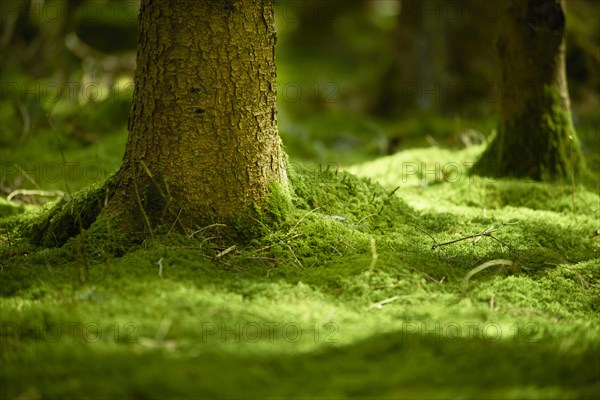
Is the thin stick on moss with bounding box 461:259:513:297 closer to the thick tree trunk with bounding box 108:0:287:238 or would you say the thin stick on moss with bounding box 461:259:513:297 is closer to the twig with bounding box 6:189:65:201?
the thick tree trunk with bounding box 108:0:287:238

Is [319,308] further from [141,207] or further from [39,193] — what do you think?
[39,193]

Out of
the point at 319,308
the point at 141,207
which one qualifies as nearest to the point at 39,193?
the point at 141,207

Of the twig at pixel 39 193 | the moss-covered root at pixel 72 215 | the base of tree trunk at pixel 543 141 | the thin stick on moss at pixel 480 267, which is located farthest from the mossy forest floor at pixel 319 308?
the base of tree trunk at pixel 543 141

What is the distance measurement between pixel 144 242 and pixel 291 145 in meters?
5.14

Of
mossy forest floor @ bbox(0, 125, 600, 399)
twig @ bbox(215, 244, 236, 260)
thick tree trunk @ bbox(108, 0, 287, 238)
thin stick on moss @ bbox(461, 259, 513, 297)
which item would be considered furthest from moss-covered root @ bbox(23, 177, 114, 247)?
thin stick on moss @ bbox(461, 259, 513, 297)

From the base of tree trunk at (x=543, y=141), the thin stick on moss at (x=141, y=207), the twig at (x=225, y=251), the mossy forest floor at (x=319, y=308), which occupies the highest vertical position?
the base of tree trunk at (x=543, y=141)

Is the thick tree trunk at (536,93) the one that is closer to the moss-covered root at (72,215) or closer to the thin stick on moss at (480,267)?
the thin stick on moss at (480,267)

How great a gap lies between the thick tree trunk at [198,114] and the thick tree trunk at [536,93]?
2.71 metres

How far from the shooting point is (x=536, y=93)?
17.5 ft

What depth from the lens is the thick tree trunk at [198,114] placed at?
134 inches

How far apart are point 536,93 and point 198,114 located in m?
3.24

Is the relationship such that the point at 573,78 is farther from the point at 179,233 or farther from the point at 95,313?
the point at 95,313

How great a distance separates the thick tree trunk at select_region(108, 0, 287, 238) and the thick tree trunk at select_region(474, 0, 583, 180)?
271cm

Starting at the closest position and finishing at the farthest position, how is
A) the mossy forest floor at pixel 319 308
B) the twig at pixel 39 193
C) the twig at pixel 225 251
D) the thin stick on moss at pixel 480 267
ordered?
the mossy forest floor at pixel 319 308 → the thin stick on moss at pixel 480 267 → the twig at pixel 225 251 → the twig at pixel 39 193
